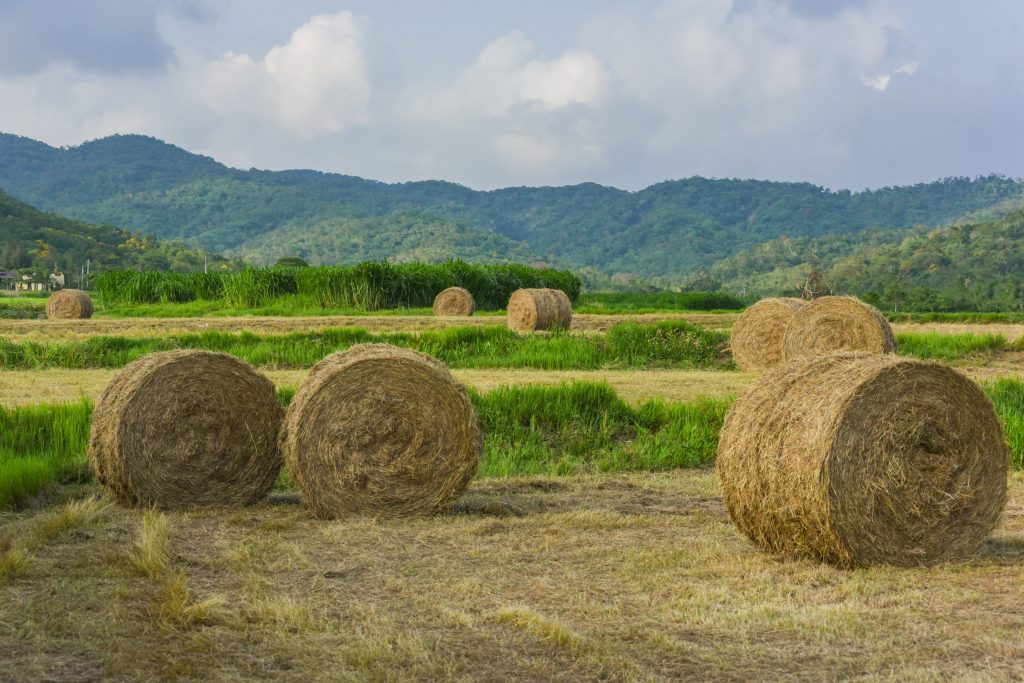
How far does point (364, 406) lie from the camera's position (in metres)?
8.47

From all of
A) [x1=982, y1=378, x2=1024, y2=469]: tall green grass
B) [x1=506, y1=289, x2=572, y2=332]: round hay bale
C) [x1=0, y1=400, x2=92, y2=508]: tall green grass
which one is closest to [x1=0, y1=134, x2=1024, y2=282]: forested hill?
[x1=506, y1=289, x2=572, y2=332]: round hay bale

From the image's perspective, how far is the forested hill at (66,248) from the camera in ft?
260

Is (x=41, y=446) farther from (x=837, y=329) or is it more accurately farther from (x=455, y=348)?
(x=837, y=329)

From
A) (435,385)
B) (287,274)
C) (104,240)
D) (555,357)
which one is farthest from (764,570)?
(104,240)

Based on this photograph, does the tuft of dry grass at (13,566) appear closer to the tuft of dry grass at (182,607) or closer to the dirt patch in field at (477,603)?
the dirt patch in field at (477,603)

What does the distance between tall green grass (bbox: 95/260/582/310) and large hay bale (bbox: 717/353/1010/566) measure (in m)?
27.4

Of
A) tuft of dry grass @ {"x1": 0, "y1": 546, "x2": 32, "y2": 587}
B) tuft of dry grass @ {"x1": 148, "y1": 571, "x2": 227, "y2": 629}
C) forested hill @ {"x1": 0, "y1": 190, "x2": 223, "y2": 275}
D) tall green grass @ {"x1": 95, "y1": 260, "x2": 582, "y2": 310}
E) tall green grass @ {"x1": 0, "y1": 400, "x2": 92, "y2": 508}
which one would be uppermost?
forested hill @ {"x1": 0, "y1": 190, "x2": 223, "y2": 275}

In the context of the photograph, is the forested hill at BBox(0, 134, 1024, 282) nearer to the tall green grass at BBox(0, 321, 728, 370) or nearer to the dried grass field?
the tall green grass at BBox(0, 321, 728, 370)

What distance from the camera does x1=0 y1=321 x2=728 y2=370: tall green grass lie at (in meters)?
18.1

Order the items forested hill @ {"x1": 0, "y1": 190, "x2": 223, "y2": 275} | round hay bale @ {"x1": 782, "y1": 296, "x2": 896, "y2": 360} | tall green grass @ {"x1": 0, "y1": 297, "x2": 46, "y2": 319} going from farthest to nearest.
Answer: forested hill @ {"x1": 0, "y1": 190, "x2": 223, "y2": 275} < tall green grass @ {"x1": 0, "y1": 297, "x2": 46, "y2": 319} < round hay bale @ {"x1": 782, "y1": 296, "x2": 896, "y2": 360}

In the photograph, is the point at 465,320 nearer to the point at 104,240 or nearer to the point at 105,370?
the point at 105,370

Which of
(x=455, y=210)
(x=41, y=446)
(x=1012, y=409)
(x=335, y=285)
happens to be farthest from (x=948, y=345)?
(x=455, y=210)

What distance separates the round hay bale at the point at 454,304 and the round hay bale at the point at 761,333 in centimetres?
1347

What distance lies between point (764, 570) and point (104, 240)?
99519 millimetres
